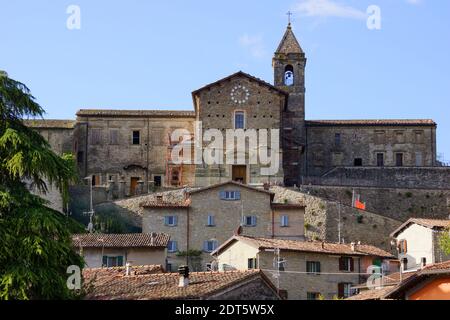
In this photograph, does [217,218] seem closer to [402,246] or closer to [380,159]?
[402,246]

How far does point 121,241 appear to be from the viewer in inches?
1759

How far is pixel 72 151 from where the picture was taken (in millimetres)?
73188

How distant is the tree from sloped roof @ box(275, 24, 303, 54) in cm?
5546

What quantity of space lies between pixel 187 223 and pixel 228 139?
16.0 metres

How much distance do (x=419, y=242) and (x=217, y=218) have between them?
10.6 m

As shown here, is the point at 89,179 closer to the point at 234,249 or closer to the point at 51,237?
the point at 234,249

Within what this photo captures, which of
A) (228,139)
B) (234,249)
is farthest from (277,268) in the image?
(228,139)

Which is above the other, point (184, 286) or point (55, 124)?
point (55, 124)

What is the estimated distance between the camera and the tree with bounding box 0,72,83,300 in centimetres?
2378

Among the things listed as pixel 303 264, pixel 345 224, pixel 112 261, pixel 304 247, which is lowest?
pixel 303 264

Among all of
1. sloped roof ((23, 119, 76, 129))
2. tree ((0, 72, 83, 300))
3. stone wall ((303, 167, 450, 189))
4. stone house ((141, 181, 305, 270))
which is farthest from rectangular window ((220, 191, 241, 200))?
tree ((0, 72, 83, 300))

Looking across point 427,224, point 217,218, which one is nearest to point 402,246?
point 427,224

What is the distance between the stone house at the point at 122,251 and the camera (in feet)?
144

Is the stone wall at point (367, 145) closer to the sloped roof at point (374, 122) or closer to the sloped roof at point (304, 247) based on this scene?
the sloped roof at point (374, 122)
